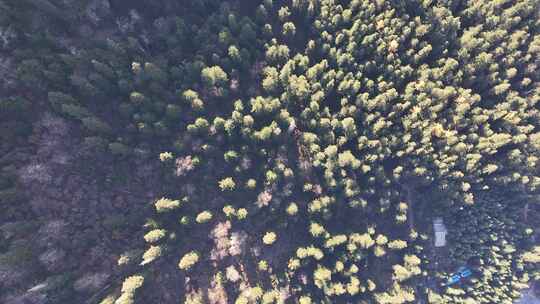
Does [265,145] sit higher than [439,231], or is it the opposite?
[265,145]

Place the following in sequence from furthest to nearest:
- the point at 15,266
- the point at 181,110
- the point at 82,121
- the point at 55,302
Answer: the point at 181,110 → the point at 82,121 → the point at 55,302 → the point at 15,266

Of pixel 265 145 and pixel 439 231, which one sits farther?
pixel 439 231

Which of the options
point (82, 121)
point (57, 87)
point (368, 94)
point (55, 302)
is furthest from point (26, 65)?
point (368, 94)

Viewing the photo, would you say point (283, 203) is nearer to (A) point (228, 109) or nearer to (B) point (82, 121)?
(A) point (228, 109)

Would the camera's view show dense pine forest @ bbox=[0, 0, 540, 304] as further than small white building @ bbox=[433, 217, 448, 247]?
No
